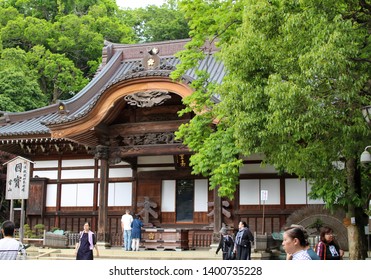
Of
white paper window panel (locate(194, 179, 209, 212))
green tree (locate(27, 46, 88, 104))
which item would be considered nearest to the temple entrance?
white paper window panel (locate(194, 179, 209, 212))

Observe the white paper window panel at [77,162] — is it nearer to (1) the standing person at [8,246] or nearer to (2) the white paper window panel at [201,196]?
(2) the white paper window panel at [201,196]

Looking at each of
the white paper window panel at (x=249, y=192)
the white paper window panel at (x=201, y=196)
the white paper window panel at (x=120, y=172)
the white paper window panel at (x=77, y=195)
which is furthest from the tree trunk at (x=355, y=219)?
the white paper window panel at (x=77, y=195)

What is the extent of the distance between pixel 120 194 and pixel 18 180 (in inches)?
279

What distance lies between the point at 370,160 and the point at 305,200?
9.45m

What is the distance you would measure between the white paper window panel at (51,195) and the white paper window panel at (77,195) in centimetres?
40

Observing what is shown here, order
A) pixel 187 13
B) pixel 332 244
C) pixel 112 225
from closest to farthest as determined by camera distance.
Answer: pixel 332 244
pixel 187 13
pixel 112 225

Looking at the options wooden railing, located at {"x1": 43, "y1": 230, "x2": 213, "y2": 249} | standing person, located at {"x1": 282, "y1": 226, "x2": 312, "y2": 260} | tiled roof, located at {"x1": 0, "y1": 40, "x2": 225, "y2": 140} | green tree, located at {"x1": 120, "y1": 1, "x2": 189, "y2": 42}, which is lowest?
wooden railing, located at {"x1": 43, "y1": 230, "x2": 213, "y2": 249}

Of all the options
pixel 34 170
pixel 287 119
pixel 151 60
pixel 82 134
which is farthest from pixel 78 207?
pixel 287 119

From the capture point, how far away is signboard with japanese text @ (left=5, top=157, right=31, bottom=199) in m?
15.9

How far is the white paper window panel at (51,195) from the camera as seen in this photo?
23828 mm

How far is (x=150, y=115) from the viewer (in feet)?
68.1

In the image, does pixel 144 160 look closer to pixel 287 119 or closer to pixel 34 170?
pixel 34 170

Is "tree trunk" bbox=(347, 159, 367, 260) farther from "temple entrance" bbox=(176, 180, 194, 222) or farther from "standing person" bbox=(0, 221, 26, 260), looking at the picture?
"temple entrance" bbox=(176, 180, 194, 222)

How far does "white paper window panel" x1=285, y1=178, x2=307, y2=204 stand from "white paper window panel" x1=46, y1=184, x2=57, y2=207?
10.1 meters
